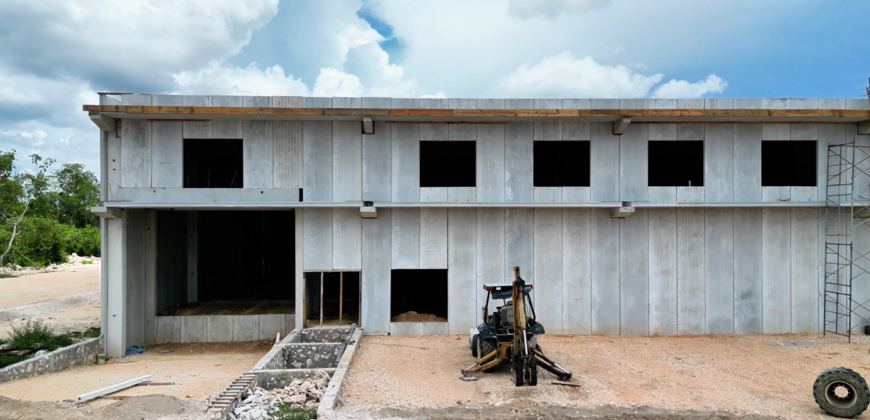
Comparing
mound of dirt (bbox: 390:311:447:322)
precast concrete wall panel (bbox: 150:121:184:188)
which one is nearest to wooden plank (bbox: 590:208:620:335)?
mound of dirt (bbox: 390:311:447:322)

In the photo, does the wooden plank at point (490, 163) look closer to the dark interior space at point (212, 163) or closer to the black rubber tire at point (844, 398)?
the dark interior space at point (212, 163)

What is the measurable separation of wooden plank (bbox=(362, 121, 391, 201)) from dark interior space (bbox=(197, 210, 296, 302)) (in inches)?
312

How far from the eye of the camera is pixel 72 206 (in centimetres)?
5106

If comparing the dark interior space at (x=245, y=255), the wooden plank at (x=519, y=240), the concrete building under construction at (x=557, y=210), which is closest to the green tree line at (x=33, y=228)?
the dark interior space at (x=245, y=255)

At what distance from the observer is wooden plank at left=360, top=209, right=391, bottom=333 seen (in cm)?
1244

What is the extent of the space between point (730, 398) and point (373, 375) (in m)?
6.44

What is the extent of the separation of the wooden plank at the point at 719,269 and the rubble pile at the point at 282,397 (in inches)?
409

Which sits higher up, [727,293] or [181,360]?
[727,293]

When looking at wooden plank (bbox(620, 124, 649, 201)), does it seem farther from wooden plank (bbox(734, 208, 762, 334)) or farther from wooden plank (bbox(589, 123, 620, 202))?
wooden plank (bbox(734, 208, 762, 334))

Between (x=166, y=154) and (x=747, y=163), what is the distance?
15.7 meters

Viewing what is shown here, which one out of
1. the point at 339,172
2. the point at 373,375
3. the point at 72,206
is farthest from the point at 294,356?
the point at 72,206

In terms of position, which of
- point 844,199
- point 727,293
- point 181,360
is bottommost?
point 181,360

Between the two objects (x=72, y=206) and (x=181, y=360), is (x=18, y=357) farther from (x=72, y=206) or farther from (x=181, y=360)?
(x=72, y=206)

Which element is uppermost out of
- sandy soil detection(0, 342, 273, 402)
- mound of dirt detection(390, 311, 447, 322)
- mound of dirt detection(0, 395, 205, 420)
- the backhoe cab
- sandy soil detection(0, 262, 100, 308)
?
the backhoe cab
